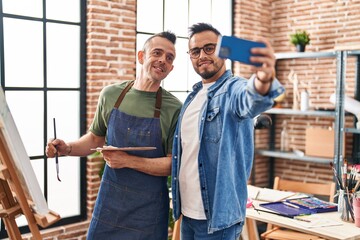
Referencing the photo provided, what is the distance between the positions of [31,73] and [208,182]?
7.82 ft

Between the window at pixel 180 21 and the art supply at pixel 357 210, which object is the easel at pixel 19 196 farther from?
the window at pixel 180 21

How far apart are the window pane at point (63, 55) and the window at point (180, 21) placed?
77 cm

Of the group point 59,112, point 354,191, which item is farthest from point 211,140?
point 59,112

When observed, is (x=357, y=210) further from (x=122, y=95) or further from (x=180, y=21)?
(x=180, y=21)

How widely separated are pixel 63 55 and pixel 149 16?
110 centimetres

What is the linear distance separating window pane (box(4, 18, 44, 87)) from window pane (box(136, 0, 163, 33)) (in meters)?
1.12

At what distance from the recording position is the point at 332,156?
4.91m

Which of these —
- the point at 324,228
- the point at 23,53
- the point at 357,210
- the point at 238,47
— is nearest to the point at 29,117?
the point at 23,53

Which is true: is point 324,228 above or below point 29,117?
below

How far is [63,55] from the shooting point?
406 centimetres

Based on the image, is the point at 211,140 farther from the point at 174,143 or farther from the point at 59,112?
the point at 59,112

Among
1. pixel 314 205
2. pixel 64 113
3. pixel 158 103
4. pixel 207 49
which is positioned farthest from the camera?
pixel 64 113

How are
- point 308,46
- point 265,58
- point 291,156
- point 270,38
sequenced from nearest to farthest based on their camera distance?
1. point 265,58
2. point 291,156
3. point 308,46
4. point 270,38

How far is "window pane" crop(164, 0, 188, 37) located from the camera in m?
4.92
